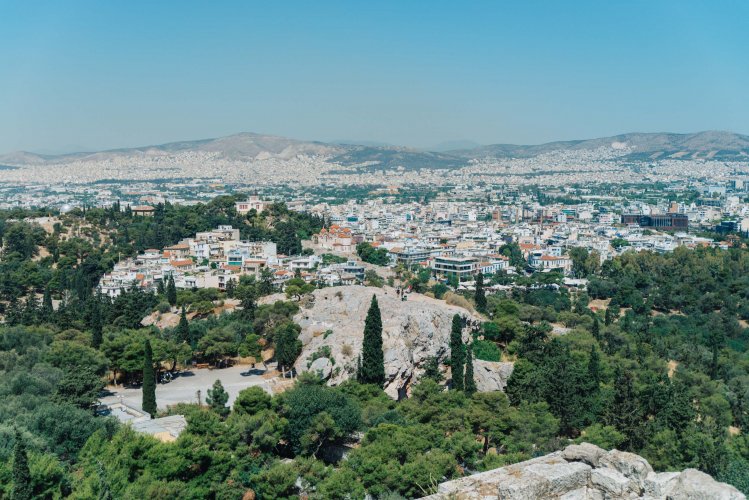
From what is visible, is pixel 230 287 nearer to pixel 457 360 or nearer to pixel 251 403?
pixel 457 360

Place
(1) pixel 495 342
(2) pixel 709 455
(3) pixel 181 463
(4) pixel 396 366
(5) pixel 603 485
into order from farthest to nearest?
(1) pixel 495 342 → (4) pixel 396 366 → (2) pixel 709 455 → (3) pixel 181 463 → (5) pixel 603 485

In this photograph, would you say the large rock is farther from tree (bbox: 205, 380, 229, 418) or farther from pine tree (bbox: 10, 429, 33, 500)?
pine tree (bbox: 10, 429, 33, 500)

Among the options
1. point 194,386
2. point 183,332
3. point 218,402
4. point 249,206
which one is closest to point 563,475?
point 218,402

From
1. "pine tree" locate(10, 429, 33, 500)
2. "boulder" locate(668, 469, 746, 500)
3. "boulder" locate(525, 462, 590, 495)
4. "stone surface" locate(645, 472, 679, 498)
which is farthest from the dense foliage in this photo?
"boulder" locate(668, 469, 746, 500)

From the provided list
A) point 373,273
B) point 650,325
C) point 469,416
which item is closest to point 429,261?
point 373,273

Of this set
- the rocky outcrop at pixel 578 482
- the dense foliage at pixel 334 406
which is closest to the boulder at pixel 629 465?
the rocky outcrop at pixel 578 482

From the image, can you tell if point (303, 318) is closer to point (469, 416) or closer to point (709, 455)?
point (469, 416)
